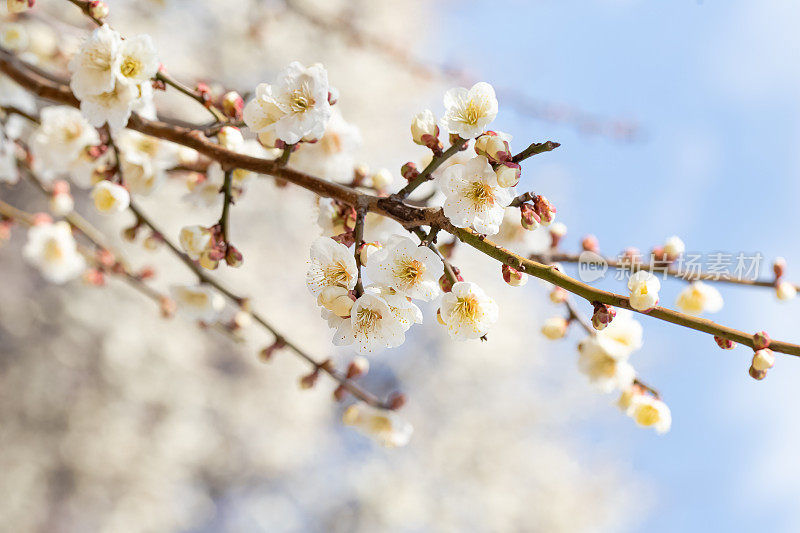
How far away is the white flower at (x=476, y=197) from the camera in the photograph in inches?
25.9

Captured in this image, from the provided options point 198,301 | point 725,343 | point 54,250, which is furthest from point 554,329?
point 54,250

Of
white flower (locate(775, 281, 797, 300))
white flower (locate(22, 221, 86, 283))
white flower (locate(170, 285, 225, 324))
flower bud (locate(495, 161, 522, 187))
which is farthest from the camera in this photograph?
white flower (locate(22, 221, 86, 283))

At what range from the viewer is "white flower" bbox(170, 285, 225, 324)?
125 cm

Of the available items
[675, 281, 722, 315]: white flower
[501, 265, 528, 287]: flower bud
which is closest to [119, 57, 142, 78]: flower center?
[501, 265, 528, 287]: flower bud

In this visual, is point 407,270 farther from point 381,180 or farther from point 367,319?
point 381,180

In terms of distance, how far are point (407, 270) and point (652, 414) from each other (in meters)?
0.68

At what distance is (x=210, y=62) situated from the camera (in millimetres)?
5051

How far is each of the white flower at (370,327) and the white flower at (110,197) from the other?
56 centimetres

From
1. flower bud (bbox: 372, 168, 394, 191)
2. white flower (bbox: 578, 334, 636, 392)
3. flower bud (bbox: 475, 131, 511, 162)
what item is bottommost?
flower bud (bbox: 475, 131, 511, 162)

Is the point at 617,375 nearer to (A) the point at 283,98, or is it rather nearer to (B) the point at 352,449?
(A) the point at 283,98

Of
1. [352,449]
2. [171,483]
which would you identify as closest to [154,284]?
[171,483]

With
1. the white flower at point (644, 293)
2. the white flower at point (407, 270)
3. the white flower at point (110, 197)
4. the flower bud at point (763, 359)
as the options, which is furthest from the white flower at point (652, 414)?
the white flower at point (110, 197)

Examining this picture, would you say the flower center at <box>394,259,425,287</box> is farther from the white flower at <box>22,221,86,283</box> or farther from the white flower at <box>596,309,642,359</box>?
the white flower at <box>22,221,86,283</box>

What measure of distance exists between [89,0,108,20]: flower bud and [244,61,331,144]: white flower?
0.99 ft
